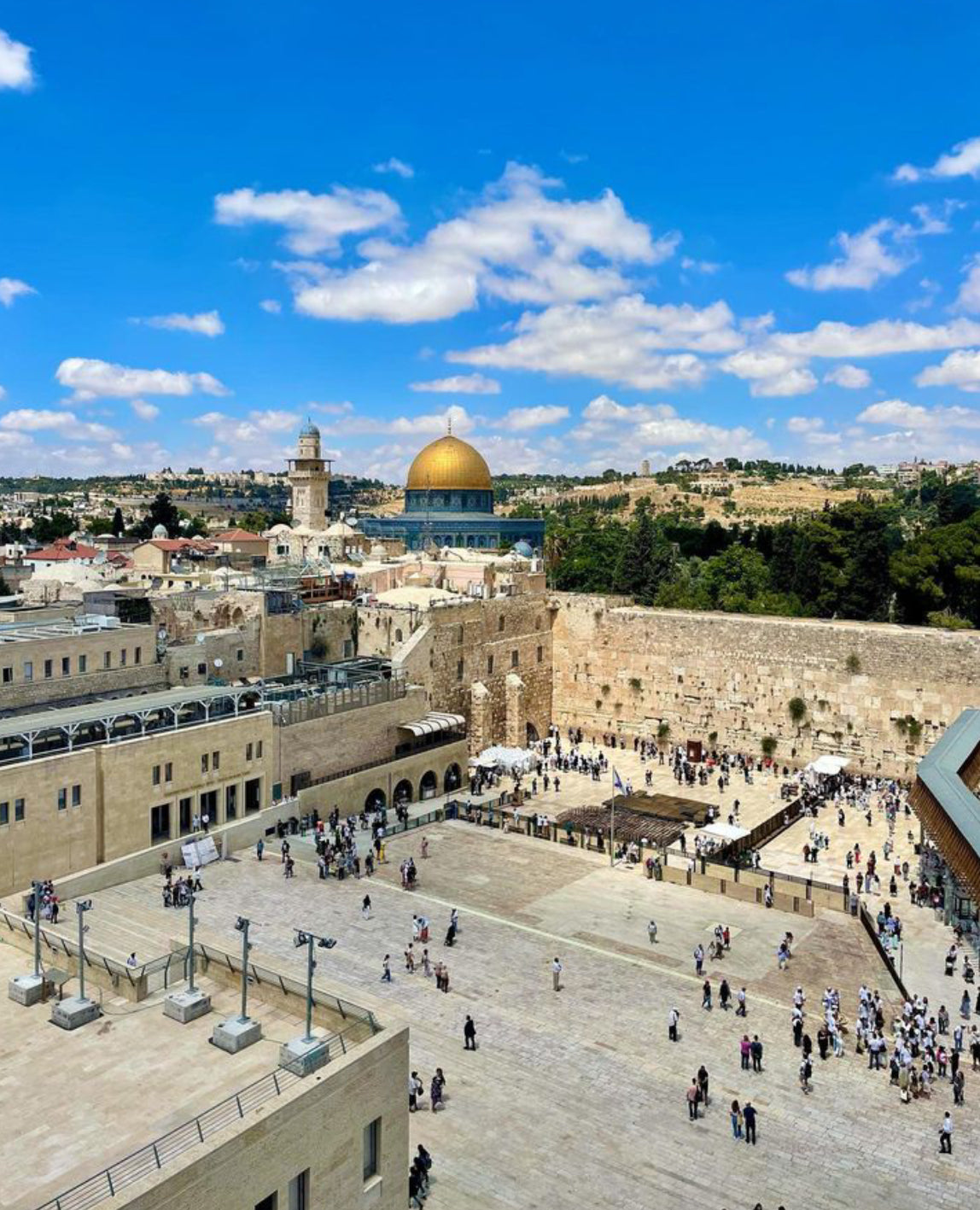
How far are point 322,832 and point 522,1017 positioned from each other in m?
10.1

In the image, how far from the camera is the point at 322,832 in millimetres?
26938

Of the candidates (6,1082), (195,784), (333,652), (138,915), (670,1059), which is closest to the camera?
(6,1082)

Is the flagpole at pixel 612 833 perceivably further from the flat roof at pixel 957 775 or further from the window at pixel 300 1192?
the window at pixel 300 1192

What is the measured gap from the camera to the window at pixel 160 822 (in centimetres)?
2445

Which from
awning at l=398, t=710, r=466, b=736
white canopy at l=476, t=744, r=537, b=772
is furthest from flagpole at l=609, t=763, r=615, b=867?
awning at l=398, t=710, r=466, b=736

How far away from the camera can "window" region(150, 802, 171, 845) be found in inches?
963

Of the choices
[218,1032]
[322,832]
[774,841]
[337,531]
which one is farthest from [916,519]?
[218,1032]

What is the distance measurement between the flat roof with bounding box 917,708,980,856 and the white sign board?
16.7 m

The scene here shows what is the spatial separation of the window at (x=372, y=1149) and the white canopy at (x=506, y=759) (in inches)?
938

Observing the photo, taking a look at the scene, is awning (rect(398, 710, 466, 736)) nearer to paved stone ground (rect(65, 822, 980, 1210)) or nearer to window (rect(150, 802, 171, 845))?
paved stone ground (rect(65, 822, 980, 1210))

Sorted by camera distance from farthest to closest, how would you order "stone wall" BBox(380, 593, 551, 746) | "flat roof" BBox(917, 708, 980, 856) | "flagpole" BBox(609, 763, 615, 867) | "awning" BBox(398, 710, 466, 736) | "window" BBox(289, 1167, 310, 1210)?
"stone wall" BBox(380, 593, 551, 746), "awning" BBox(398, 710, 466, 736), "flagpole" BBox(609, 763, 615, 867), "flat roof" BBox(917, 708, 980, 856), "window" BBox(289, 1167, 310, 1210)

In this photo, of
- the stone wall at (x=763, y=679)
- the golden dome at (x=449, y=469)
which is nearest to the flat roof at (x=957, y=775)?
the stone wall at (x=763, y=679)

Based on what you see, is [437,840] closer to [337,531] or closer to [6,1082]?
[6,1082]

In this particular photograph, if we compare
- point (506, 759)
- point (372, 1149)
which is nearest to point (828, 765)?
point (506, 759)
